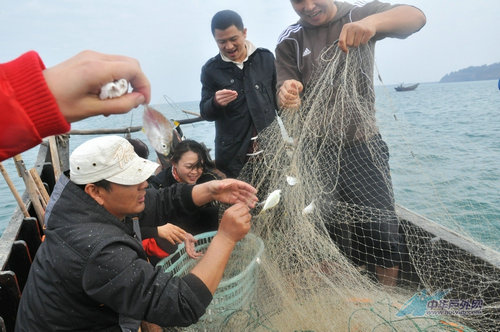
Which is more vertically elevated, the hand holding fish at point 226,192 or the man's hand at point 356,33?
the man's hand at point 356,33

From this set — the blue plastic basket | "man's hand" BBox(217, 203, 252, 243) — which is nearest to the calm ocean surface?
the blue plastic basket

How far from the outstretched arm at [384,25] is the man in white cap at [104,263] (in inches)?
59.7

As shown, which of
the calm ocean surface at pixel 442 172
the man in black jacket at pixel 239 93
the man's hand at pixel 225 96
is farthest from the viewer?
the man in black jacket at pixel 239 93

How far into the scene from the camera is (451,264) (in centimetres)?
309

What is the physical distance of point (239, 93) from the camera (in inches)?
159

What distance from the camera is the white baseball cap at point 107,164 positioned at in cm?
180

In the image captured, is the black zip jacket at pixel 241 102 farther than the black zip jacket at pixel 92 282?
Yes

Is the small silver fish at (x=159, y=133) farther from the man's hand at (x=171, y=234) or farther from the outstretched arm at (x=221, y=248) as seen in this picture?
the outstretched arm at (x=221, y=248)

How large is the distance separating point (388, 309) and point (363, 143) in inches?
51.5

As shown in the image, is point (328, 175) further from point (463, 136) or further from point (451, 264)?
point (463, 136)

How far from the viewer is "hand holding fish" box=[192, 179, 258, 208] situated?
2.59 metres

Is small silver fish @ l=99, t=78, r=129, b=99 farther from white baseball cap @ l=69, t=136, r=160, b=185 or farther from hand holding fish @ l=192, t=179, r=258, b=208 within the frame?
hand holding fish @ l=192, t=179, r=258, b=208

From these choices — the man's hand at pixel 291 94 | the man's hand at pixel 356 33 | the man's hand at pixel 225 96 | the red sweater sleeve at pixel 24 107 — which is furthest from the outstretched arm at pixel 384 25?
the red sweater sleeve at pixel 24 107

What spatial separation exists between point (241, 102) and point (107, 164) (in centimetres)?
239
